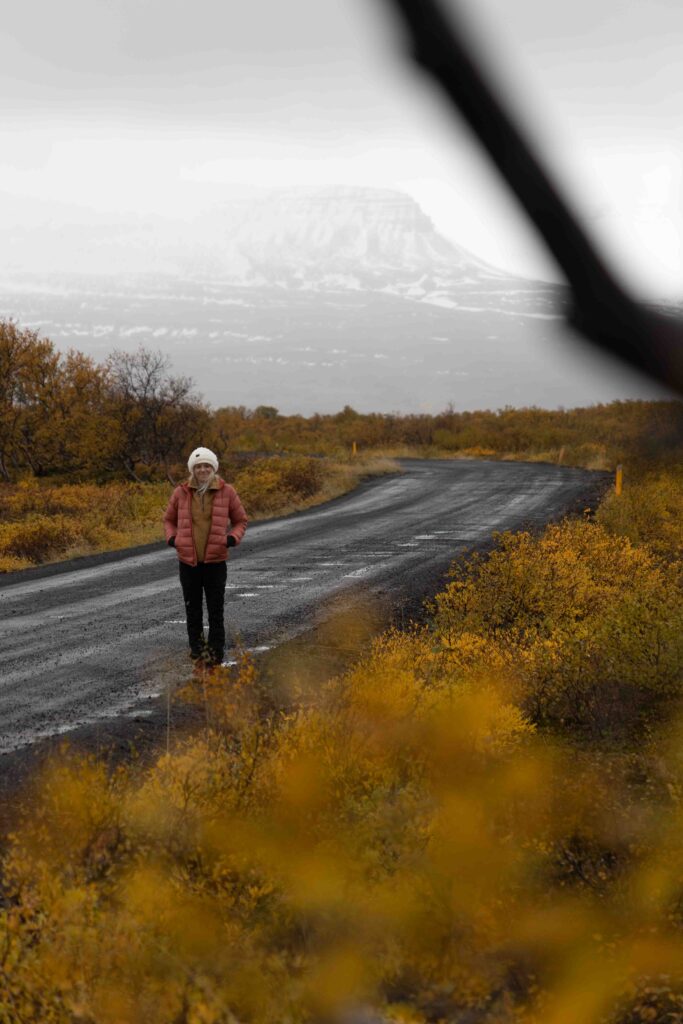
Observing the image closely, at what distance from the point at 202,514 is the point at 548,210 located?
5914 mm

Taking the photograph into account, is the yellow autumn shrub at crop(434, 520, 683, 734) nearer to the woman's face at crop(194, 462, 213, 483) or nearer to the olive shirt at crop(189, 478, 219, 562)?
the olive shirt at crop(189, 478, 219, 562)

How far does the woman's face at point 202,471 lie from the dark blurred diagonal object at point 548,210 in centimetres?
573

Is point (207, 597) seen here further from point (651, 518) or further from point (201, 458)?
point (651, 518)

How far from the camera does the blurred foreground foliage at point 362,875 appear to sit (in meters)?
2.54

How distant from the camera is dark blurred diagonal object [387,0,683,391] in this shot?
2.72 ft

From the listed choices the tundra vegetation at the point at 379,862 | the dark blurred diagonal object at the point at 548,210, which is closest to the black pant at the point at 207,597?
the tundra vegetation at the point at 379,862

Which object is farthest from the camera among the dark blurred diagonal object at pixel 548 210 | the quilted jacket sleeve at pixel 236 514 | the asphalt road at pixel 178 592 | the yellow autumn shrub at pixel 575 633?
the quilted jacket sleeve at pixel 236 514

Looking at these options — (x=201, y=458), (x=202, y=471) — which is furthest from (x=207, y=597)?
(x=201, y=458)

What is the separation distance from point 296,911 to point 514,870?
0.95 m

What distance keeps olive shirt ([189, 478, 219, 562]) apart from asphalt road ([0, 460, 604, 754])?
0.93 m

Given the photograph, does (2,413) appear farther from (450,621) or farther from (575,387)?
(575,387)

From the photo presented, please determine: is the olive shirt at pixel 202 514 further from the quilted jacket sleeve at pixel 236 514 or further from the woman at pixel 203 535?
the quilted jacket sleeve at pixel 236 514

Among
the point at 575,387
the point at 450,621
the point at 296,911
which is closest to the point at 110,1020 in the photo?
the point at 296,911

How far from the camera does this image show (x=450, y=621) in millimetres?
7941
